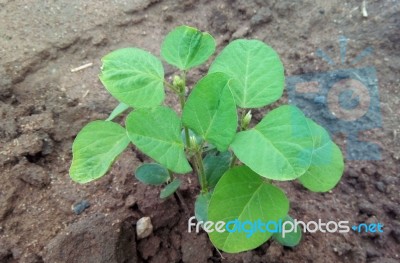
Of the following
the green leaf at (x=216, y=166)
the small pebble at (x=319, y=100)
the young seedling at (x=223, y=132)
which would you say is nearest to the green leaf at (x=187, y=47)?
the young seedling at (x=223, y=132)

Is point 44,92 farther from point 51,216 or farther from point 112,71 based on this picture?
point 112,71

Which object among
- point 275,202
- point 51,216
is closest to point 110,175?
point 51,216

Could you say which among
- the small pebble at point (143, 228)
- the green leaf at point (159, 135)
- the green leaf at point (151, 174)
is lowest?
the small pebble at point (143, 228)

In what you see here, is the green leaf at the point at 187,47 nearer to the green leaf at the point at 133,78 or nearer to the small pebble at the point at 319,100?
the green leaf at the point at 133,78

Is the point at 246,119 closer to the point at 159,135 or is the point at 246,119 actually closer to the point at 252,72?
the point at 252,72

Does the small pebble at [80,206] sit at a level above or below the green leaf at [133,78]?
below

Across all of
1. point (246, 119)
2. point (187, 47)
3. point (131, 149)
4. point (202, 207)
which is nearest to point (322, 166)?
point (246, 119)

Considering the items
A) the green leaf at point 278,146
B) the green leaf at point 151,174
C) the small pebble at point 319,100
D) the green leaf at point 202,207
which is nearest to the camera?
the green leaf at point 278,146
